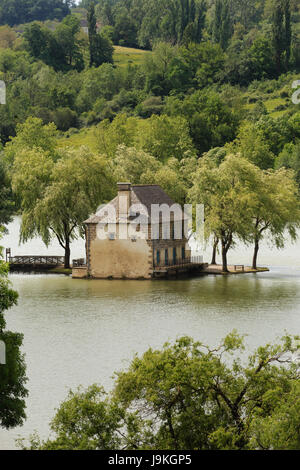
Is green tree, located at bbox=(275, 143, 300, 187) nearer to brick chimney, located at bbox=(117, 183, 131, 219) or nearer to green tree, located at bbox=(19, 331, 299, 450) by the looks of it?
brick chimney, located at bbox=(117, 183, 131, 219)

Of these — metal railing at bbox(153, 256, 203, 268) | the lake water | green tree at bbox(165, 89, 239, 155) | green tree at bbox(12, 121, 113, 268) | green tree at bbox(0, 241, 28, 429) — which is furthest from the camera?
green tree at bbox(165, 89, 239, 155)

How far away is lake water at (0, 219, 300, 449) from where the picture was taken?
143 ft

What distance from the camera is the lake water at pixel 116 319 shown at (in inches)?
1719

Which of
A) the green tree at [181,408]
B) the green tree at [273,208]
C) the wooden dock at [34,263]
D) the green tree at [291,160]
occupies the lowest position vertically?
the green tree at [181,408]

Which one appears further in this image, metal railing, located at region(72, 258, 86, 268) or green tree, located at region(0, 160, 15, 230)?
green tree, located at region(0, 160, 15, 230)

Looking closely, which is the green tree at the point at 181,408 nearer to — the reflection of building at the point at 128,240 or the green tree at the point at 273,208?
the reflection of building at the point at 128,240

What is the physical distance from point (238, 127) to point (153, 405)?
15295 centimetres

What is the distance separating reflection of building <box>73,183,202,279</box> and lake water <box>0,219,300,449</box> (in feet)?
6.39

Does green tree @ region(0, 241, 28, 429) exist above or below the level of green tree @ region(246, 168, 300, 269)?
below

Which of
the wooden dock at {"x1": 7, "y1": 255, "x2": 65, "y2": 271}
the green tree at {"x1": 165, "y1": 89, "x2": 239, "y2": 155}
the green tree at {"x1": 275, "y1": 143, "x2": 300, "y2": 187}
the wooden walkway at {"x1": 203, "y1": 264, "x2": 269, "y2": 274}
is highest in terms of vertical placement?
the green tree at {"x1": 165, "y1": 89, "x2": 239, "y2": 155}

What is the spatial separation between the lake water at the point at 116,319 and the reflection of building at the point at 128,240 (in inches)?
76.7

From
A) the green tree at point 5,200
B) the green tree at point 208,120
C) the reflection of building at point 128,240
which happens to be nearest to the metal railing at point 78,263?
the reflection of building at point 128,240

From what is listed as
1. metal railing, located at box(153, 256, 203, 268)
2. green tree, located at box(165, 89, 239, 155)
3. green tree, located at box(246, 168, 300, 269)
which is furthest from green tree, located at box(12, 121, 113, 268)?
green tree, located at box(165, 89, 239, 155)

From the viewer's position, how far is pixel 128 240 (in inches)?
2921
